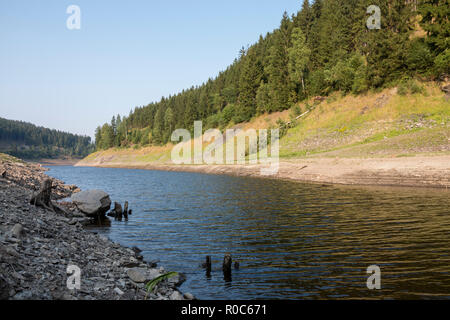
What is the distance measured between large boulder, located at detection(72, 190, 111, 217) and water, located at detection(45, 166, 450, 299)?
2.52 meters

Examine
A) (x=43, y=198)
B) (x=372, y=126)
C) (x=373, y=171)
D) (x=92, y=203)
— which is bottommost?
(x=92, y=203)

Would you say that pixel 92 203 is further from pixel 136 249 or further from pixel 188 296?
pixel 188 296

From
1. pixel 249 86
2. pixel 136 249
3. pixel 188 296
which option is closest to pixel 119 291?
pixel 188 296

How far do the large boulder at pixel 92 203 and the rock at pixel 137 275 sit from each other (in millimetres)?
14313

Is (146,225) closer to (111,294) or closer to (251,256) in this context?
(251,256)

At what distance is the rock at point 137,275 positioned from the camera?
9773 millimetres

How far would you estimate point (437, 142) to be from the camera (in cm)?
3822

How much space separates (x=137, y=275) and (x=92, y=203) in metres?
15.1

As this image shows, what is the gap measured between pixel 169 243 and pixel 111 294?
814cm

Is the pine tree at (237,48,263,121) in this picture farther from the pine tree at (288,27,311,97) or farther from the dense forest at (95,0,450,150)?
the pine tree at (288,27,311,97)

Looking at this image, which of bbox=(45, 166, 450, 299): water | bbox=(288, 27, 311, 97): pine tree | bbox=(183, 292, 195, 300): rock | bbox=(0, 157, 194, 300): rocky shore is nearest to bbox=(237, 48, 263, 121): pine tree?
bbox=(288, 27, 311, 97): pine tree

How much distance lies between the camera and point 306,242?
14977 mm

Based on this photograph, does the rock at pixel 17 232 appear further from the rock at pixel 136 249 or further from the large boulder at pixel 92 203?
the large boulder at pixel 92 203
